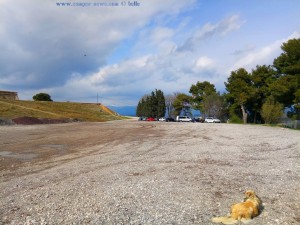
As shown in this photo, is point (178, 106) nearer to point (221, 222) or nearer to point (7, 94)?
point (7, 94)

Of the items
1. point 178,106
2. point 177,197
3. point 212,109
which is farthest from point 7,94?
point 177,197

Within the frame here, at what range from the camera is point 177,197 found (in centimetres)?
995

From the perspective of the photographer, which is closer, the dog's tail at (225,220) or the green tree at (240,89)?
the dog's tail at (225,220)

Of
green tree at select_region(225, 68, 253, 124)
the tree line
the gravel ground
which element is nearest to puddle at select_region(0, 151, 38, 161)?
the gravel ground

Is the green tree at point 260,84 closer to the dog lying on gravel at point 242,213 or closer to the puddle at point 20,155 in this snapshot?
the puddle at point 20,155

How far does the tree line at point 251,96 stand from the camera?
4838 centimetres

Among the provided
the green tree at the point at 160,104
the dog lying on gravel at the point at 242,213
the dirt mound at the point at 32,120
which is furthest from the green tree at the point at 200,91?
the dog lying on gravel at the point at 242,213

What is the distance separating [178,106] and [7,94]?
58.7m

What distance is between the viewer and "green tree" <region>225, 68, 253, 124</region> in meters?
69.8

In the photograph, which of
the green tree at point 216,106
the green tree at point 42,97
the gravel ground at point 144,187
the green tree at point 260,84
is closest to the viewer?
the gravel ground at point 144,187

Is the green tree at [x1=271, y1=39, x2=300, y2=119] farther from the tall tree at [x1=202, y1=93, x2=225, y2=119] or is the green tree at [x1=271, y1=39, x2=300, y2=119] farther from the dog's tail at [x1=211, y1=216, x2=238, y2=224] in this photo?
the dog's tail at [x1=211, y1=216, x2=238, y2=224]

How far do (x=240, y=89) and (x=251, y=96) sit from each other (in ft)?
10.3

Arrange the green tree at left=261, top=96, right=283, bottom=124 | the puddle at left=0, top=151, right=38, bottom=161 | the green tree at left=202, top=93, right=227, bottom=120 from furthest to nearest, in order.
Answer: the green tree at left=202, top=93, right=227, bottom=120 < the green tree at left=261, top=96, right=283, bottom=124 < the puddle at left=0, top=151, right=38, bottom=161

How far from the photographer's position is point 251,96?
A: 69.2 m
